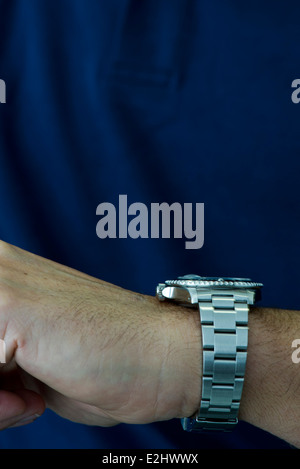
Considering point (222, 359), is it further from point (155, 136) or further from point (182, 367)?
point (155, 136)

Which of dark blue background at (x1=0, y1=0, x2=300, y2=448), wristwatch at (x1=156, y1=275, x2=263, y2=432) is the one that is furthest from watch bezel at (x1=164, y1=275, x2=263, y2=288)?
dark blue background at (x1=0, y1=0, x2=300, y2=448)

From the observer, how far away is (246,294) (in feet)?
2.22

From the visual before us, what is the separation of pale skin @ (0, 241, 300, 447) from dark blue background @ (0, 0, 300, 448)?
0.31 meters

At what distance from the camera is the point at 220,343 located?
0.63 meters

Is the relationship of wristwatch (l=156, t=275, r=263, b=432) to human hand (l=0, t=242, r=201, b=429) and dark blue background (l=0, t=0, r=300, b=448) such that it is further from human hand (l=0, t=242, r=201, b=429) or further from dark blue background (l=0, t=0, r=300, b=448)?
dark blue background (l=0, t=0, r=300, b=448)

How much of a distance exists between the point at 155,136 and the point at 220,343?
1.62ft

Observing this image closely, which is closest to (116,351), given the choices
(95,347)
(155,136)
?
(95,347)

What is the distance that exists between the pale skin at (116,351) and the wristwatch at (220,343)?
16 mm

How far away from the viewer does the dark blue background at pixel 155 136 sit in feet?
3.21

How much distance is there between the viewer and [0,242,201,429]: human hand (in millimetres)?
597

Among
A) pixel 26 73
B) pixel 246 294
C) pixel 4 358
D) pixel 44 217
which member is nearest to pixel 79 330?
pixel 4 358

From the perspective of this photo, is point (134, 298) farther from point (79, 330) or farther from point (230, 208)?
point (230, 208)

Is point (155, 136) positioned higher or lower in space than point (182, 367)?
higher

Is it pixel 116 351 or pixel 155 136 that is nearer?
pixel 116 351
